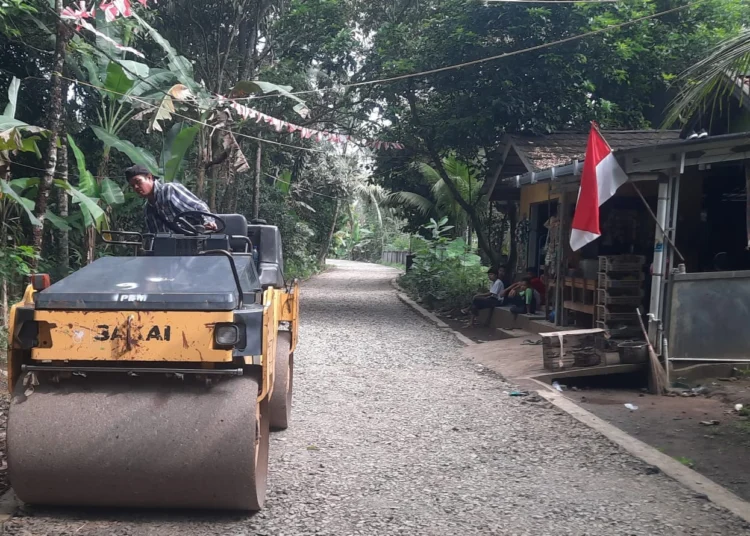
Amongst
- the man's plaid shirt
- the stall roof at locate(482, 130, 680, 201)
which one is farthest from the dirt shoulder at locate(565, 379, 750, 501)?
the stall roof at locate(482, 130, 680, 201)

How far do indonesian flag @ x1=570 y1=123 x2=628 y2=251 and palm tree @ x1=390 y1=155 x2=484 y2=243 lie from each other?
9680 mm

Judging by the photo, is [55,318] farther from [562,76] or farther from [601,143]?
[562,76]

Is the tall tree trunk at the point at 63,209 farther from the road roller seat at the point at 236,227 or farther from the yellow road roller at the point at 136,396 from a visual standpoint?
the yellow road roller at the point at 136,396

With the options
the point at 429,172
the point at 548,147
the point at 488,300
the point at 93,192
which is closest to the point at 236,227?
the point at 93,192

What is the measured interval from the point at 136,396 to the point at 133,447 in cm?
30

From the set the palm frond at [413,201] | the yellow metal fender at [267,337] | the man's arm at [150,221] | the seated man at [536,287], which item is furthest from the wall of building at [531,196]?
the yellow metal fender at [267,337]

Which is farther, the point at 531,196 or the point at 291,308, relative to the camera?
the point at 531,196

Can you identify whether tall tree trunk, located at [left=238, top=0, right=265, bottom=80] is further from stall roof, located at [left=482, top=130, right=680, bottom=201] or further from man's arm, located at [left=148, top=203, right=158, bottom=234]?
man's arm, located at [left=148, top=203, right=158, bottom=234]

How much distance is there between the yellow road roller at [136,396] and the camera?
411 centimetres

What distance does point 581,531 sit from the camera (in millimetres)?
4355

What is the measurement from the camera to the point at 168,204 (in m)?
5.78

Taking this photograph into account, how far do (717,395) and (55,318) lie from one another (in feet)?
23.0

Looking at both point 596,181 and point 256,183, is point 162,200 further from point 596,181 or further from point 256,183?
point 256,183

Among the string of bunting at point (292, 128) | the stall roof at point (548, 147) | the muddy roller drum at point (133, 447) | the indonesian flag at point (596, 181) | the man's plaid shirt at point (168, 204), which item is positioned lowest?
the muddy roller drum at point (133, 447)
